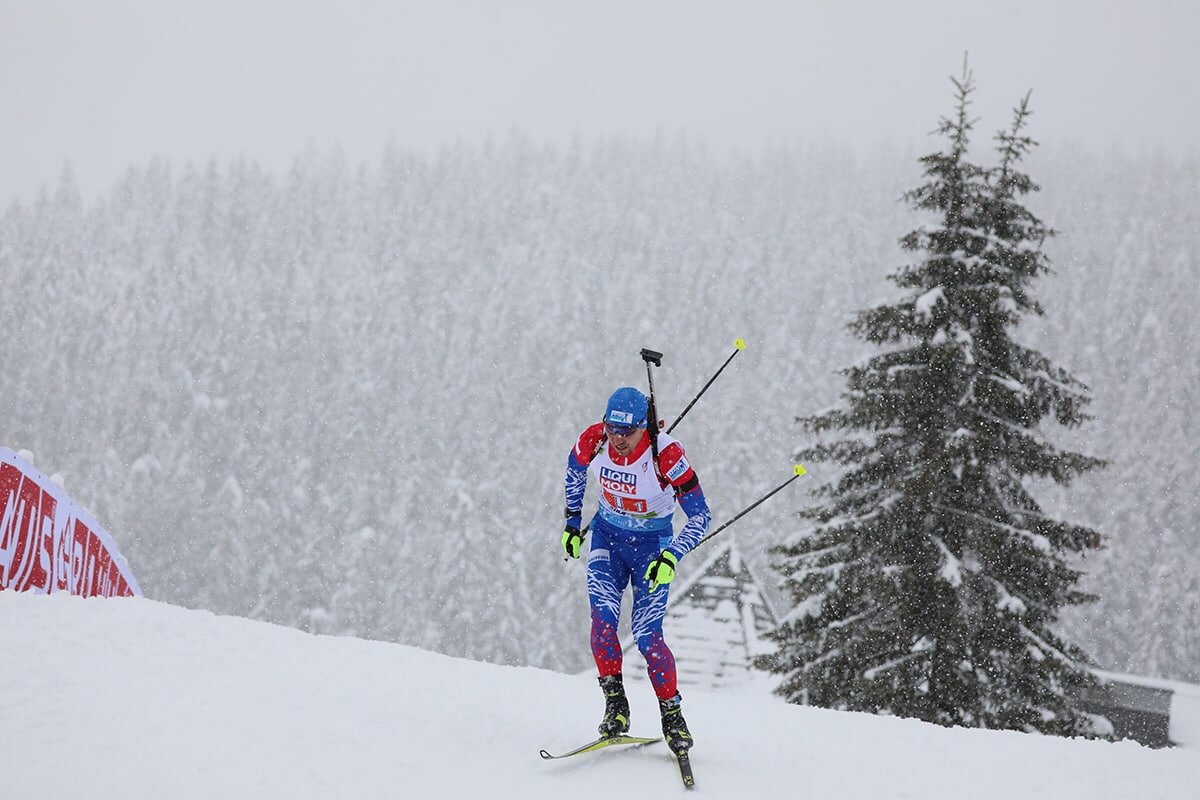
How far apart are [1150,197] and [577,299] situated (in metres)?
54.5

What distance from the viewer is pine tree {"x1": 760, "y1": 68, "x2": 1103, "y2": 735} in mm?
10914

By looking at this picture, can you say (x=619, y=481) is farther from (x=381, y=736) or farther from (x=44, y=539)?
(x=44, y=539)

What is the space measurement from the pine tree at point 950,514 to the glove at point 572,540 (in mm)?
5950

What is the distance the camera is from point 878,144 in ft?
321

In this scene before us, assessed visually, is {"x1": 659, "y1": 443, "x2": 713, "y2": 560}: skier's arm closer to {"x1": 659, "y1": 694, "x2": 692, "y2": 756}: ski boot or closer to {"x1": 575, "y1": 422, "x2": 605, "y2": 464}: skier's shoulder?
{"x1": 575, "y1": 422, "x2": 605, "y2": 464}: skier's shoulder

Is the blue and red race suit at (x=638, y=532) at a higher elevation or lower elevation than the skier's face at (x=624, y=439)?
lower

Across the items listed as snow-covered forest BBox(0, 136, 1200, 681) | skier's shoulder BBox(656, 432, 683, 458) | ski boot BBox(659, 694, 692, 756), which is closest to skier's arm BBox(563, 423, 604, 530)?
skier's shoulder BBox(656, 432, 683, 458)

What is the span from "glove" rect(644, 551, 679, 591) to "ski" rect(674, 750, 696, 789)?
100cm

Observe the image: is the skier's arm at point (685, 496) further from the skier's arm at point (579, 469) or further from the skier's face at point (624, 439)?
the skier's arm at point (579, 469)

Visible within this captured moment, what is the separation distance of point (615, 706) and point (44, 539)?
6.83 meters

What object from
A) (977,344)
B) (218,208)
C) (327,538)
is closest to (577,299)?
(327,538)

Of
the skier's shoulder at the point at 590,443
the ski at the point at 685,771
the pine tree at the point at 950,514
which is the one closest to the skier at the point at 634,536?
the skier's shoulder at the point at 590,443

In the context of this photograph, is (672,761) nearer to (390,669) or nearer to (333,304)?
(390,669)

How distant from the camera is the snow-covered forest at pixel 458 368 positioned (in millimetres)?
46344
